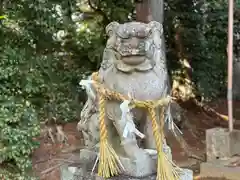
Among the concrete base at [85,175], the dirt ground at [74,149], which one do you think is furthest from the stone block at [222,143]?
the concrete base at [85,175]

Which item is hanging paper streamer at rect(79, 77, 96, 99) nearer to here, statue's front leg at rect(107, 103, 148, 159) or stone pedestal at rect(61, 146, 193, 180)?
statue's front leg at rect(107, 103, 148, 159)

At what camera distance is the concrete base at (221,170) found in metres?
4.60

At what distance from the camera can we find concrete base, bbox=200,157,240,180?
460cm

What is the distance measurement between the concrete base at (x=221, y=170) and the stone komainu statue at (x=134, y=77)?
99.3 inches

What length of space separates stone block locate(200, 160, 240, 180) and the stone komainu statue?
8.28 ft

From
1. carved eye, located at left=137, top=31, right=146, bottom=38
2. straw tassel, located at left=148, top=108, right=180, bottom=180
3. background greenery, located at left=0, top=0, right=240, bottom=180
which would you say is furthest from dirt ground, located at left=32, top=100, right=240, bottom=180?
carved eye, located at left=137, top=31, right=146, bottom=38

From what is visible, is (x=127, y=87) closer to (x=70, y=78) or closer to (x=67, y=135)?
→ (x=67, y=135)

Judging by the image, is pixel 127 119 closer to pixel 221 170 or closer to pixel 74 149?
pixel 221 170

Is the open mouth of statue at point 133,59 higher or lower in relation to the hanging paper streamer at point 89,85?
higher

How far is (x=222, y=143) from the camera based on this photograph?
16.3 feet

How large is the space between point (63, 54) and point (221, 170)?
8.41 feet

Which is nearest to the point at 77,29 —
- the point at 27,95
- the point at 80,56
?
the point at 80,56

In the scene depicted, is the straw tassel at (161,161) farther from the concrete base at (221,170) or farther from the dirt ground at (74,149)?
the concrete base at (221,170)

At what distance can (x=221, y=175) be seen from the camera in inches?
183
